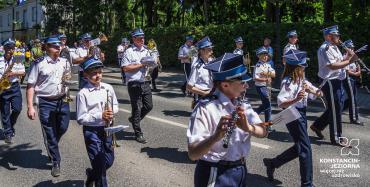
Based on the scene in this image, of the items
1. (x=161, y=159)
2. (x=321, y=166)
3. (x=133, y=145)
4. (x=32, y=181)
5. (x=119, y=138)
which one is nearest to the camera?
(x=32, y=181)

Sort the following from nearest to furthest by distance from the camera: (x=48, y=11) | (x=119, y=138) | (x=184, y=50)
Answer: (x=119, y=138), (x=184, y=50), (x=48, y=11)

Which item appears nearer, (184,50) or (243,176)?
(243,176)

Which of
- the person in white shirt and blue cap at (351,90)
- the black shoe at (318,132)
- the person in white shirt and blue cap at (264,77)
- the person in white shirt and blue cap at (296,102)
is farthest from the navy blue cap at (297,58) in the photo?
the person in white shirt and blue cap at (351,90)

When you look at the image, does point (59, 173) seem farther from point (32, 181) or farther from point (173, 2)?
point (173, 2)

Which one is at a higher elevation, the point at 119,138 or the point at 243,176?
the point at 243,176

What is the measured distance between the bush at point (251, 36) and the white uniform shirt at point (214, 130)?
1382 cm

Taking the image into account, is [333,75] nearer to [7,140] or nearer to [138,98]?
[138,98]

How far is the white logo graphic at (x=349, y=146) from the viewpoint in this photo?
25.6ft

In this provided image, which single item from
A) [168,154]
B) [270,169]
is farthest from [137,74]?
[270,169]

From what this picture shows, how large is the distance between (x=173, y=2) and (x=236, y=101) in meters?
31.0

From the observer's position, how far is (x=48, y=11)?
44.0 m

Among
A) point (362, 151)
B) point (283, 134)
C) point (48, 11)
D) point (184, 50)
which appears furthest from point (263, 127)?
point (48, 11)

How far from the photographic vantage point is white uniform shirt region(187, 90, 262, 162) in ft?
11.4

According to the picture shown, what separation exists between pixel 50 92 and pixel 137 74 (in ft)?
7.19
